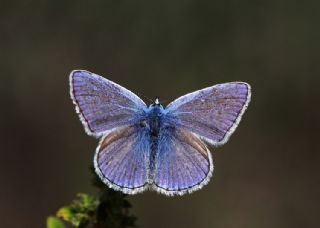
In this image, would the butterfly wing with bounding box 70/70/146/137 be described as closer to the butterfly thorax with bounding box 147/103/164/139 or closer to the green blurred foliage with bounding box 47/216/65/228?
the butterfly thorax with bounding box 147/103/164/139

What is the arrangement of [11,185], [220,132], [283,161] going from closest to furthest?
[220,132], [11,185], [283,161]

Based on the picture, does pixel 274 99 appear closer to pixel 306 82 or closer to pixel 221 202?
pixel 306 82

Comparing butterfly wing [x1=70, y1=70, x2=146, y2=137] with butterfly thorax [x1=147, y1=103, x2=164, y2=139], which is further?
butterfly thorax [x1=147, y1=103, x2=164, y2=139]

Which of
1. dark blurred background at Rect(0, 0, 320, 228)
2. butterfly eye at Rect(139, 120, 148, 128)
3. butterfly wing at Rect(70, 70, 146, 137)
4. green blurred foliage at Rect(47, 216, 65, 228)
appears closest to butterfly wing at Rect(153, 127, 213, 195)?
butterfly eye at Rect(139, 120, 148, 128)

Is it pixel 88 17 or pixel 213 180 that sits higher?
pixel 88 17

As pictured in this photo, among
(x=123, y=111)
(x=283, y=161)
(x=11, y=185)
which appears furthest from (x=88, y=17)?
(x=123, y=111)

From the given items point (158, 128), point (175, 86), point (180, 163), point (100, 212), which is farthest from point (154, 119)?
point (175, 86)
